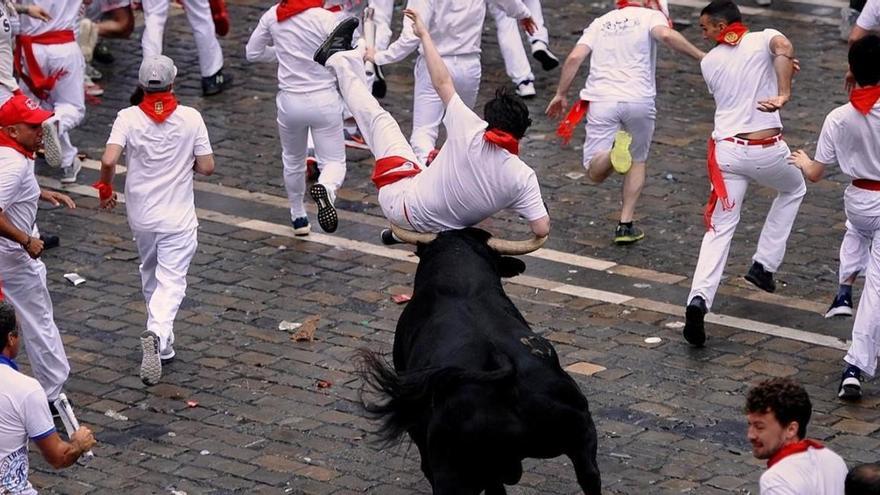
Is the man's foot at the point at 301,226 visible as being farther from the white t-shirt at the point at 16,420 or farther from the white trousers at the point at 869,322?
the white t-shirt at the point at 16,420

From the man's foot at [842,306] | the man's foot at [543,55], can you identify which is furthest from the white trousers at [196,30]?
the man's foot at [842,306]

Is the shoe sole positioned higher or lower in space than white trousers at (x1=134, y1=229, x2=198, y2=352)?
higher

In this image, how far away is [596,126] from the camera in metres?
12.8

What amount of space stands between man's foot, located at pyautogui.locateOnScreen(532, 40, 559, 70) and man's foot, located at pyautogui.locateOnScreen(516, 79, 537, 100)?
65cm

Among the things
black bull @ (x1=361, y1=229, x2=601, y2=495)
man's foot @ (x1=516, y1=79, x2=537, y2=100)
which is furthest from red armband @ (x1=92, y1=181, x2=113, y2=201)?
man's foot @ (x1=516, y1=79, x2=537, y2=100)

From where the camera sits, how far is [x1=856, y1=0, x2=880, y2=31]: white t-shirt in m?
13.0

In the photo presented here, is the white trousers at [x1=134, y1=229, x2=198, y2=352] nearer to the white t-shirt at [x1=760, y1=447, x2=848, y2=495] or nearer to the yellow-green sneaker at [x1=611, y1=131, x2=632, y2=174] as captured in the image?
the yellow-green sneaker at [x1=611, y1=131, x2=632, y2=174]

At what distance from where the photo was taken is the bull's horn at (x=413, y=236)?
28.9 feet

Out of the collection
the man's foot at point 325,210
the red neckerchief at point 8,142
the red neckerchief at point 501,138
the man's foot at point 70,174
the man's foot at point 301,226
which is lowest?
the man's foot at point 70,174

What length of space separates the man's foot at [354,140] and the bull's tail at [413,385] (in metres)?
7.30

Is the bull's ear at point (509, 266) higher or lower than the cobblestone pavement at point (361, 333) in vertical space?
higher

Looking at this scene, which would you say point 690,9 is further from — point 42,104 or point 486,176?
point 486,176

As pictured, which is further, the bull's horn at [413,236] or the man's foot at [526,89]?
the man's foot at [526,89]

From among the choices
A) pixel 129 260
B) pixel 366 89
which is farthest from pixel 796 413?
pixel 129 260
